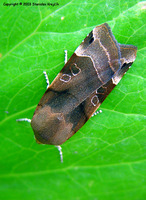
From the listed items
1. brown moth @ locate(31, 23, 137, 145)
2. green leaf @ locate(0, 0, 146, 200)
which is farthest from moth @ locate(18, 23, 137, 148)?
green leaf @ locate(0, 0, 146, 200)

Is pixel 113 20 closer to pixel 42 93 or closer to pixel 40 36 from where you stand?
pixel 40 36

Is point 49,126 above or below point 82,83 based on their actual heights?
below

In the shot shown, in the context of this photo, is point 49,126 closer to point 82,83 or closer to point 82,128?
point 82,128

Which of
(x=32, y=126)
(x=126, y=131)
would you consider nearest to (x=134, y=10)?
(x=126, y=131)

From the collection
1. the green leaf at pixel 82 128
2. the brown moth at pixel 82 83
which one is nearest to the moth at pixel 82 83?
the brown moth at pixel 82 83

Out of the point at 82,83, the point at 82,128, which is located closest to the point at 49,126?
the point at 82,128

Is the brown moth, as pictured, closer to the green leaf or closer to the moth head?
the moth head
